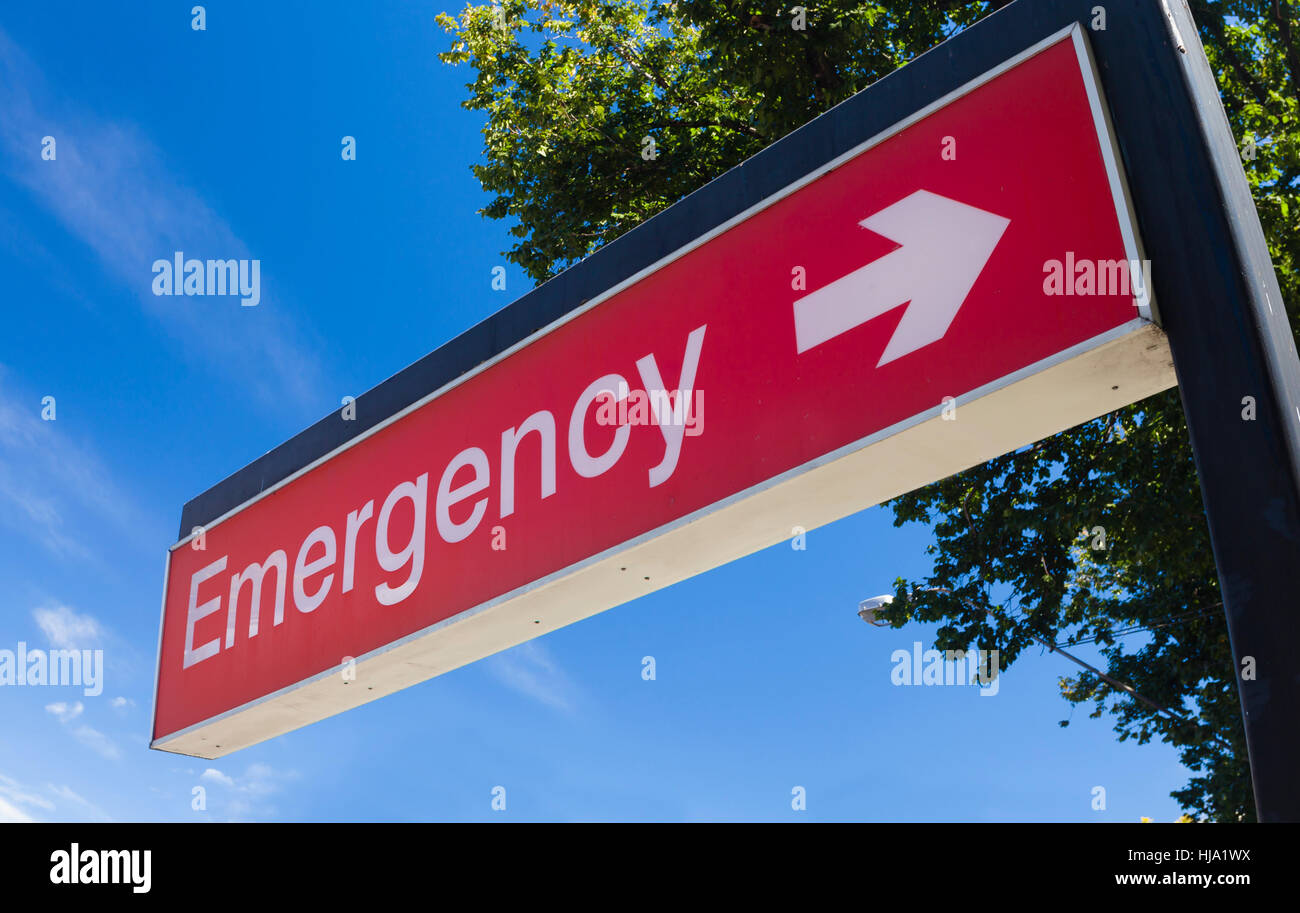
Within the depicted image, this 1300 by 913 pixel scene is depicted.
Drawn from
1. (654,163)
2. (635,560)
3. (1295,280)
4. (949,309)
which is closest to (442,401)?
(635,560)

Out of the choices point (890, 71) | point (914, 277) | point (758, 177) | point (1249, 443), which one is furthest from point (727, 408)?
point (890, 71)

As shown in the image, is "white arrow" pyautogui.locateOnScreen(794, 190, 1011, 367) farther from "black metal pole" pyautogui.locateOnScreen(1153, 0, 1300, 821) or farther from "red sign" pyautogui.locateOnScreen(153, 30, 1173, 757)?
"black metal pole" pyautogui.locateOnScreen(1153, 0, 1300, 821)

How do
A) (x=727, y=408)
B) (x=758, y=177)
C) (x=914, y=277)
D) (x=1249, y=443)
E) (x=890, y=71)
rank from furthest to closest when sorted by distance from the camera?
1. (x=890, y=71)
2. (x=758, y=177)
3. (x=727, y=408)
4. (x=914, y=277)
5. (x=1249, y=443)

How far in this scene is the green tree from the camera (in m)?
9.42

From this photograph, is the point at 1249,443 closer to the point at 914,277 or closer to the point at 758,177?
the point at 914,277

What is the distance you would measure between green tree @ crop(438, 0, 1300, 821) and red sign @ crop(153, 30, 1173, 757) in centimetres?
732

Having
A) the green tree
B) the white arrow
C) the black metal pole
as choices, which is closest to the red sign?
the white arrow

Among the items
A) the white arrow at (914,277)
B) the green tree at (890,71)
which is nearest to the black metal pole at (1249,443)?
the white arrow at (914,277)

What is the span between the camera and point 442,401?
325cm

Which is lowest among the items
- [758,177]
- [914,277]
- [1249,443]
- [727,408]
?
[1249,443]

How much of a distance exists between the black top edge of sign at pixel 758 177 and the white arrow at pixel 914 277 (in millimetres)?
291

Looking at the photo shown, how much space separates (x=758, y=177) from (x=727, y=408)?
0.62 m

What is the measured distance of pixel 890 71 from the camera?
963 cm
